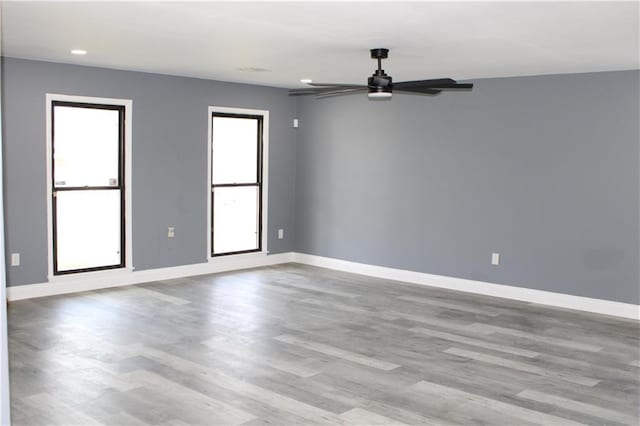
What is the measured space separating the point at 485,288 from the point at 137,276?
12.9 ft

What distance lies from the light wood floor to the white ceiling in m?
2.36

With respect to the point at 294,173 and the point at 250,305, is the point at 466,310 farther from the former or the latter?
the point at 294,173

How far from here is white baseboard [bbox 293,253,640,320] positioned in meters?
6.34

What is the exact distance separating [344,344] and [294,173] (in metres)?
4.21

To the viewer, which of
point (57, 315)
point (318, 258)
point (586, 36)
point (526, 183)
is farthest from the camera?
point (318, 258)

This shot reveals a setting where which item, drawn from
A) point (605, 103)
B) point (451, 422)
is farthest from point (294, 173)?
point (451, 422)

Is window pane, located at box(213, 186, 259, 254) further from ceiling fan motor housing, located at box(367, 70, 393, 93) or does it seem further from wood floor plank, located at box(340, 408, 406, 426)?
wood floor plank, located at box(340, 408, 406, 426)

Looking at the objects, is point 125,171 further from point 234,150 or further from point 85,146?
point 234,150

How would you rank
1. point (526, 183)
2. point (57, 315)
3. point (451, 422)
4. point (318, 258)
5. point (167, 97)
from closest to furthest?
point (451, 422) → point (57, 315) → point (526, 183) → point (167, 97) → point (318, 258)

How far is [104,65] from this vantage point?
21.9 feet

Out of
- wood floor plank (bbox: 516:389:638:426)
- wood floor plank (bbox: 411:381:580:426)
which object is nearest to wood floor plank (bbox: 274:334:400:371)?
wood floor plank (bbox: 411:381:580:426)

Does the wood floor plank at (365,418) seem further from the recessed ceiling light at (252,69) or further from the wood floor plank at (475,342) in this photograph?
the recessed ceiling light at (252,69)

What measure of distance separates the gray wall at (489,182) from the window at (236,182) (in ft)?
2.24

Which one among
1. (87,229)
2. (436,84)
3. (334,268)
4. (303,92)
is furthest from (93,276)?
(436,84)
